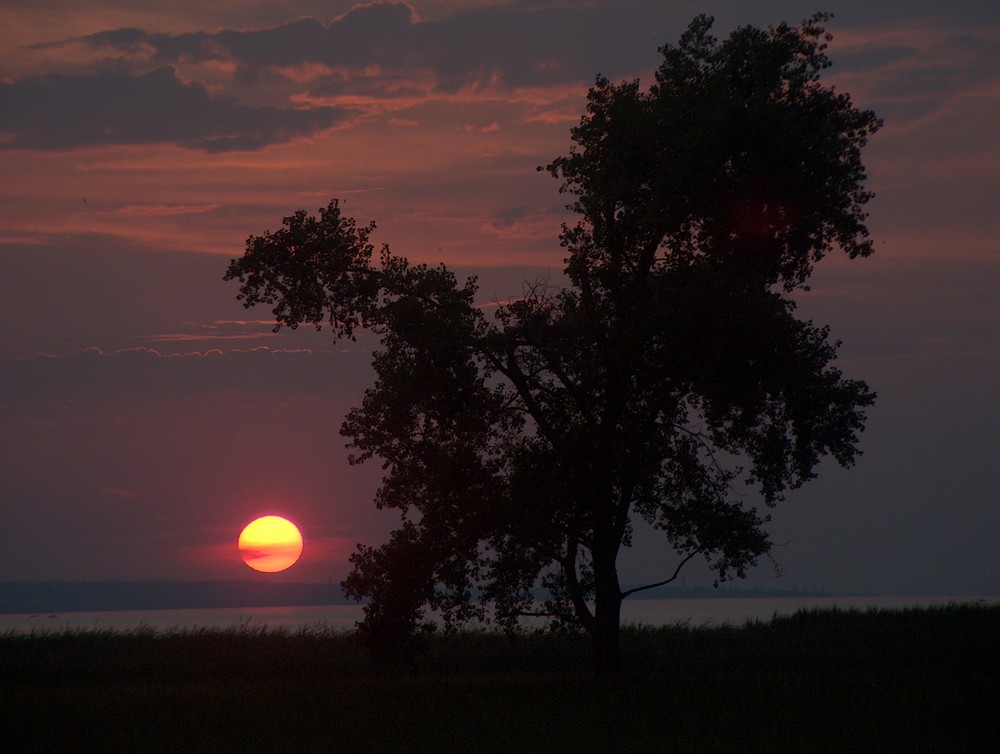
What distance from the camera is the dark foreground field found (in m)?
18.9

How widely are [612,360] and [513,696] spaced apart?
28.2ft

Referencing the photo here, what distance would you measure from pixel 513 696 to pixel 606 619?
4608 mm

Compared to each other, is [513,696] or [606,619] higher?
[606,619]

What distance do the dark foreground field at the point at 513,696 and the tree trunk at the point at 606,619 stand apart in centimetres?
77

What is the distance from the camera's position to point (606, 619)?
93.9ft

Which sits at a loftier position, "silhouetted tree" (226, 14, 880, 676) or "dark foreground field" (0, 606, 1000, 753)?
"silhouetted tree" (226, 14, 880, 676)

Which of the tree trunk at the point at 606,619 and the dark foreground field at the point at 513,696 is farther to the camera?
the tree trunk at the point at 606,619

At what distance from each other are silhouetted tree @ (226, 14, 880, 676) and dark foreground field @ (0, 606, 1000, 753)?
305 cm

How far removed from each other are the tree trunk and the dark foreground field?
0.77 meters

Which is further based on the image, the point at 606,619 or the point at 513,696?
the point at 606,619

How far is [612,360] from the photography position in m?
27.3

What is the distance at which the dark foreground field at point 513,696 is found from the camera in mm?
18906

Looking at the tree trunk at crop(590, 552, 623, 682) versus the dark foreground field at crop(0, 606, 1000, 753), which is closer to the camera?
the dark foreground field at crop(0, 606, 1000, 753)

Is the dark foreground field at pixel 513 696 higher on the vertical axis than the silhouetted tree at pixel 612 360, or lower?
lower
